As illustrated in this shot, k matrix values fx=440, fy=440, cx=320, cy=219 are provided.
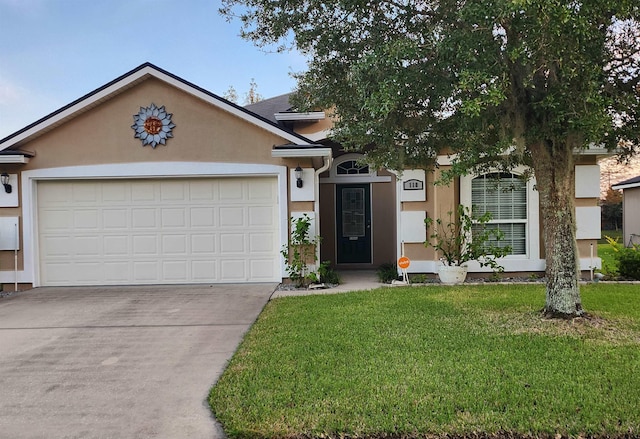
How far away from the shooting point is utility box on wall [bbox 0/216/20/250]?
28.2 ft

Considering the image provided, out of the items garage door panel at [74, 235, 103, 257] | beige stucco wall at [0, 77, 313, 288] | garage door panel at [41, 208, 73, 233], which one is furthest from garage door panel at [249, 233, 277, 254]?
garage door panel at [41, 208, 73, 233]

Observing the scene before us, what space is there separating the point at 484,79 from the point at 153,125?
659 cm

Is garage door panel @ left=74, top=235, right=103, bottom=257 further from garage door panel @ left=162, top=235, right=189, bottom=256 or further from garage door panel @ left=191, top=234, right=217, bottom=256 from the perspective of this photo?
garage door panel @ left=191, top=234, right=217, bottom=256

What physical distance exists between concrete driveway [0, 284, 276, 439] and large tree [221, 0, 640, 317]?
3.16 m

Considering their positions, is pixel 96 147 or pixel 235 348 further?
pixel 96 147

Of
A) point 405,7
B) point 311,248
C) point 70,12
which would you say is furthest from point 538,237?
point 70,12

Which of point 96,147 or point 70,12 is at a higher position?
point 70,12

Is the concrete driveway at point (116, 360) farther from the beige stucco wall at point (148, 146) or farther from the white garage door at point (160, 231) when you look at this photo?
the beige stucco wall at point (148, 146)

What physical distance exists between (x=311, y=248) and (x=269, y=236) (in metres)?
0.94

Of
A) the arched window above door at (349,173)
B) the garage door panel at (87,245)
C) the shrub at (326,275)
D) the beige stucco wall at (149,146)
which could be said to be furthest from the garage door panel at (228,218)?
the arched window above door at (349,173)

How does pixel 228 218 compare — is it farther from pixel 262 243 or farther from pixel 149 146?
pixel 149 146

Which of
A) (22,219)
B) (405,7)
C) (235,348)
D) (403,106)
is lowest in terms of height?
(235,348)

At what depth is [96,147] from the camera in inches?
340

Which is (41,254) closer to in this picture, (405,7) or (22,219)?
(22,219)
